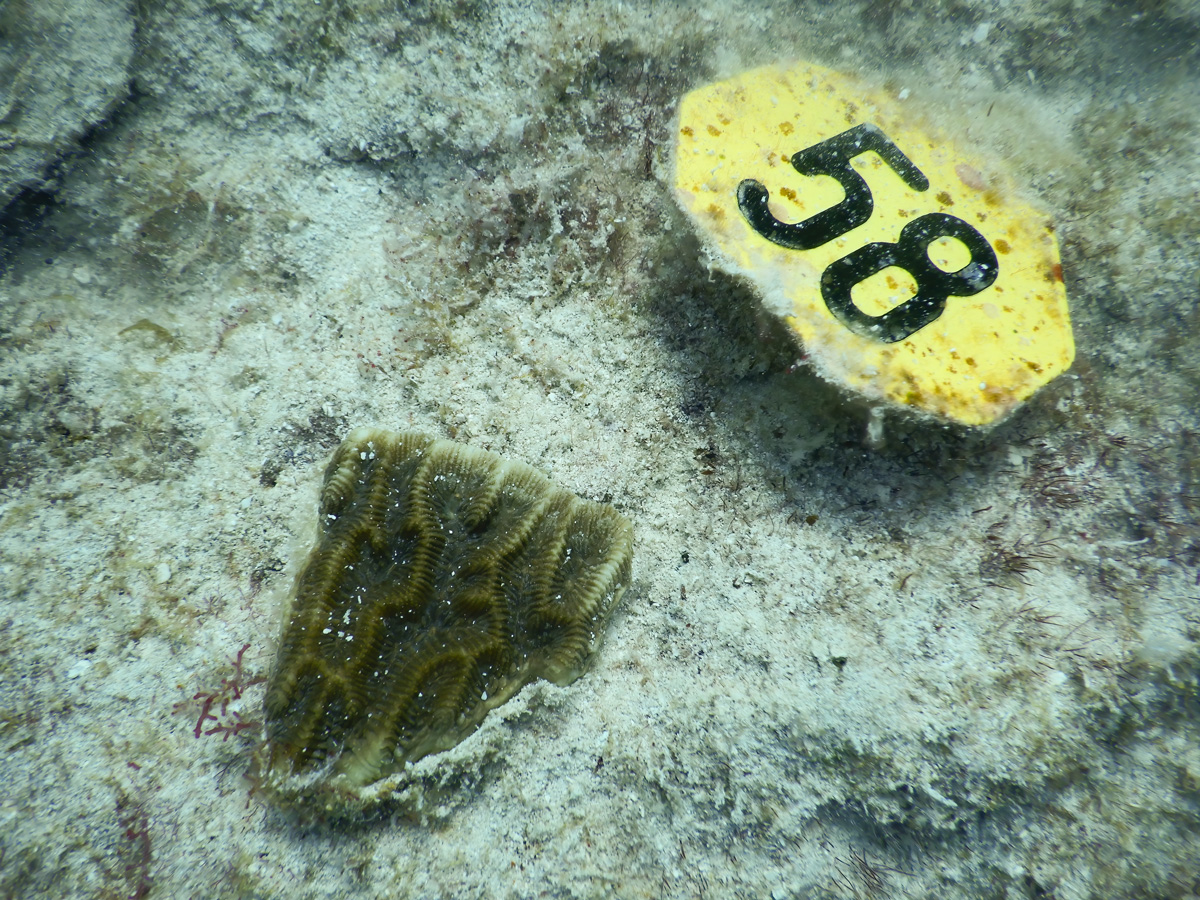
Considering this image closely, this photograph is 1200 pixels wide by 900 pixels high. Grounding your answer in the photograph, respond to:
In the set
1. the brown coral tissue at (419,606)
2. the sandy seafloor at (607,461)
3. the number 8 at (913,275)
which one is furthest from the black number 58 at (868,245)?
the brown coral tissue at (419,606)

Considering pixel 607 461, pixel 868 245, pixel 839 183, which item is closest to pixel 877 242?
pixel 868 245

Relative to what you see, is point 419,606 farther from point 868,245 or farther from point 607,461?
point 868,245

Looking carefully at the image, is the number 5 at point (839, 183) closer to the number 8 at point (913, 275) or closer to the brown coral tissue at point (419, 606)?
the number 8 at point (913, 275)

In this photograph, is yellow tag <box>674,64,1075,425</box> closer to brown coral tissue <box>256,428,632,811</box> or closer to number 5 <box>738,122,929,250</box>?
number 5 <box>738,122,929,250</box>

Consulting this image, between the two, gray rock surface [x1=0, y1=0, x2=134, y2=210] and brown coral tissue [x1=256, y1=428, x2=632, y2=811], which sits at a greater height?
gray rock surface [x1=0, y1=0, x2=134, y2=210]

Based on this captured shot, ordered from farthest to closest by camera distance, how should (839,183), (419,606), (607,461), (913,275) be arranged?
(607,461) < (839,183) < (913,275) < (419,606)

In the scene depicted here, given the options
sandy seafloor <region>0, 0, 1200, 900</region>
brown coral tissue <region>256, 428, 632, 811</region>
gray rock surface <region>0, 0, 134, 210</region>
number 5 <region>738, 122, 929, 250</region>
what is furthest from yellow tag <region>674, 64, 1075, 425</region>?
gray rock surface <region>0, 0, 134, 210</region>

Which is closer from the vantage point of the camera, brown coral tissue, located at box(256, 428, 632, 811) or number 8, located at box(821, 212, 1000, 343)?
brown coral tissue, located at box(256, 428, 632, 811)
